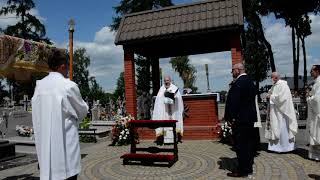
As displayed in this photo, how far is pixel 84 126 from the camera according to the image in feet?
49.2

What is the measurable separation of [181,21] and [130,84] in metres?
2.90

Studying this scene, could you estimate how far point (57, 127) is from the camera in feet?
14.9

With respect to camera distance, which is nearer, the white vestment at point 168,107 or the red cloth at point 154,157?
the red cloth at point 154,157

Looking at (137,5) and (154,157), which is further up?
(137,5)

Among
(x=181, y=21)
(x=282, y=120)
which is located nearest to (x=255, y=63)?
(x=181, y=21)

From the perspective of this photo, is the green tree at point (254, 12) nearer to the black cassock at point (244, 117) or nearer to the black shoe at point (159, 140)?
the black shoe at point (159, 140)

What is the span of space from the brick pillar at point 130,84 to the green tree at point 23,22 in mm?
30235

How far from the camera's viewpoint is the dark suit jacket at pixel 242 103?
696 cm

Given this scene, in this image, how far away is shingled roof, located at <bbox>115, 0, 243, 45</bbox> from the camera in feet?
39.8

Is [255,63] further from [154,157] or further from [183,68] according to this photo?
[154,157]

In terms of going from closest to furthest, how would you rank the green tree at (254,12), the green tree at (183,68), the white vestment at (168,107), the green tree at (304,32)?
the white vestment at (168,107), the green tree at (254,12), the green tree at (304,32), the green tree at (183,68)

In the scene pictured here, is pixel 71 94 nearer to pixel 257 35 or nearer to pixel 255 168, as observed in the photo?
pixel 255 168

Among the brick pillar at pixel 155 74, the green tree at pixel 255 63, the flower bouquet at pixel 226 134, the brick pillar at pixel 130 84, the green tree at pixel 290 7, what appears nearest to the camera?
the flower bouquet at pixel 226 134

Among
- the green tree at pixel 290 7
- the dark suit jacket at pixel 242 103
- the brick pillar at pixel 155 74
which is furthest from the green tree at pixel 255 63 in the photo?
the dark suit jacket at pixel 242 103
